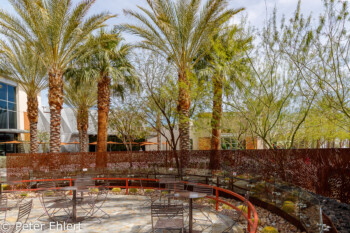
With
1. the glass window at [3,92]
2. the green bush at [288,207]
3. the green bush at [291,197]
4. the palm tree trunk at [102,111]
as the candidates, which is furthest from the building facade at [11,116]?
the green bush at [291,197]

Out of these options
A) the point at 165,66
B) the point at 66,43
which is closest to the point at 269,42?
the point at 165,66

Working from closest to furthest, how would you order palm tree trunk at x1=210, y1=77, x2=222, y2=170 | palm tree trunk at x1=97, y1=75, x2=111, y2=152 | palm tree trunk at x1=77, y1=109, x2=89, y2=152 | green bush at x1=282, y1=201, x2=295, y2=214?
1. green bush at x1=282, y1=201, x2=295, y2=214
2. palm tree trunk at x1=210, y1=77, x2=222, y2=170
3. palm tree trunk at x1=97, y1=75, x2=111, y2=152
4. palm tree trunk at x1=77, y1=109, x2=89, y2=152

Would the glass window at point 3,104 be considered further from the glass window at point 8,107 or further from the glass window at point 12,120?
the glass window at point 12,120

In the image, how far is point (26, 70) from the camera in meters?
19.3

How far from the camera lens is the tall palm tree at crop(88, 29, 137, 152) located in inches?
663

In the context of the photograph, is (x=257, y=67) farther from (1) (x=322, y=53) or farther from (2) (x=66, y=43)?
(2) (x=66, y=43)

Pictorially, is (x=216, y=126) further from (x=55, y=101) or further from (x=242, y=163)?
(x=55, y=101)

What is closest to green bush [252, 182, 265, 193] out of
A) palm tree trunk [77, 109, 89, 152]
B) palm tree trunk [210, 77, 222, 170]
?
palm tree trunk [210, 77, 222, 170]

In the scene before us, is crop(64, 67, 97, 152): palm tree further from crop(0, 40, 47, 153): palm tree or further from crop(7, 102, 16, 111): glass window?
crop(7, 102, 16, 111): glass window

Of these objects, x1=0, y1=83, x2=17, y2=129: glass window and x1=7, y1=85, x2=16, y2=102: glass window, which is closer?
x1=0, y1=83, x2=17, y2=129: glass window

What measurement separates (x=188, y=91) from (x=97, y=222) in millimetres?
7749

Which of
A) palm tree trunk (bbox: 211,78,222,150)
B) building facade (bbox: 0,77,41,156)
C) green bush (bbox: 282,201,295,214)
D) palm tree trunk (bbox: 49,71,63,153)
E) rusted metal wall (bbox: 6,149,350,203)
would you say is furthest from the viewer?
building facade (bbox: 0,77,41,156)

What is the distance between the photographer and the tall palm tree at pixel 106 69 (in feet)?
55.2

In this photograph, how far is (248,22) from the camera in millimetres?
10547
